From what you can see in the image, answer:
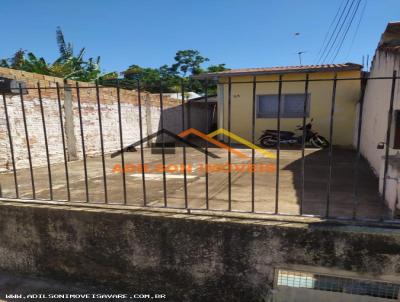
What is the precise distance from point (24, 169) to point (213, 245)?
5225 mm

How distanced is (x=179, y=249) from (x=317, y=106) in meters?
9.06

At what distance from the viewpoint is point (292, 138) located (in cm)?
967

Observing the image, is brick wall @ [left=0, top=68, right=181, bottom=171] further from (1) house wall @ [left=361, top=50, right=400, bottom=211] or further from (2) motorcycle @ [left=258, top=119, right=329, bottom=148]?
(2) motorcycle @ [left=258, top=119, right=329, bottom=148]

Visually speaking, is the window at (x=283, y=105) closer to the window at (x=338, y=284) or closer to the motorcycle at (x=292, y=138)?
the motorcycle at (x=292, y=138)

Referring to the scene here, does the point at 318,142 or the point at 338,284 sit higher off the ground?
the point at 318,142

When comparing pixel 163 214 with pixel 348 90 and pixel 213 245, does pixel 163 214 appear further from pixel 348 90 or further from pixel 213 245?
pixel 348 90

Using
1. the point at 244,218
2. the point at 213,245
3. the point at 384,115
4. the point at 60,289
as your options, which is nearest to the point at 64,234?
the point at 60,289


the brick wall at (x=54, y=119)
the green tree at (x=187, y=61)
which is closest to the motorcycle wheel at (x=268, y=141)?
the brick wall at (x=54, y=119)

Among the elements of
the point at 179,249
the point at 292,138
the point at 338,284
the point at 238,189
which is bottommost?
the point at 338,284

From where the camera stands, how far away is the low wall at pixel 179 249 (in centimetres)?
208

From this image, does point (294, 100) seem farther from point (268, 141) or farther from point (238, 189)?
point (238, 189)

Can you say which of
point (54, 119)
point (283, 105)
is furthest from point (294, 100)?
point (54, 119)

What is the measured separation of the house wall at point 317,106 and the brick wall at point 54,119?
3.70 metres

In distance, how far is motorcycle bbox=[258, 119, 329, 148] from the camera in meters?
9.20
